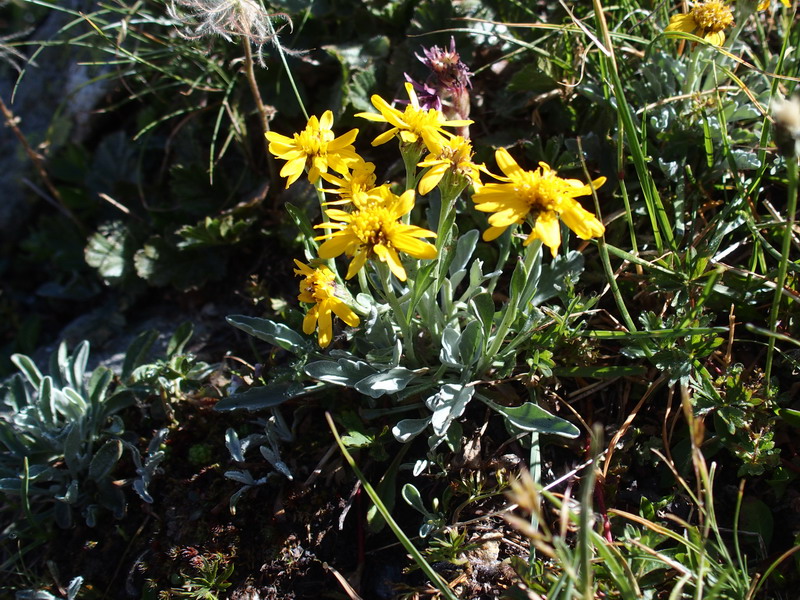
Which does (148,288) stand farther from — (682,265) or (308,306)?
(682,265)

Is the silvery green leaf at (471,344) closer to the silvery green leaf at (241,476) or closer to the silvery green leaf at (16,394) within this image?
the silvery green leaf at (241,476)

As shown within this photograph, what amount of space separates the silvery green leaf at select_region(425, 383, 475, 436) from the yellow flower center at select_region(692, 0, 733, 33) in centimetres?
149

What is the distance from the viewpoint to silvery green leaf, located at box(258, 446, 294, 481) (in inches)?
83.0

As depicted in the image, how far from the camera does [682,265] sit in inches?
84.3

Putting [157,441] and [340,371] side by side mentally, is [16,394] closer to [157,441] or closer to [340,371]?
[157,441]

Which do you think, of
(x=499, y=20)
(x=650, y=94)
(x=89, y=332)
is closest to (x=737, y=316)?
(x=650, y=94)

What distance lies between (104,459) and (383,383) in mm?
1125

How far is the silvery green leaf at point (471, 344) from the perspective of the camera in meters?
1.98

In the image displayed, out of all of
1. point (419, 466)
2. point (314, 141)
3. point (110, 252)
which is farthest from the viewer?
point (110, 252)

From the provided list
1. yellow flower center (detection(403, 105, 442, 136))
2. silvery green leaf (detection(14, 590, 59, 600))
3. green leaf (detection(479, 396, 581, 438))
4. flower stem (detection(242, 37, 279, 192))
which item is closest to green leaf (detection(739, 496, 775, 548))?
green leaf (detection(479, 396, 581, 438))

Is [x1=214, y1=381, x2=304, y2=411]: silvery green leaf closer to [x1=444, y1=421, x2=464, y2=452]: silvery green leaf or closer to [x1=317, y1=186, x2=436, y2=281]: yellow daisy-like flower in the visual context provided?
[x1=444, y1=421, x2=464, y2=452]: silvery green leaf

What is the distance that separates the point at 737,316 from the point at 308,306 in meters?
1.46

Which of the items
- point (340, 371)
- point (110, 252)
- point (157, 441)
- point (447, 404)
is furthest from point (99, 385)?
point (447, 404)

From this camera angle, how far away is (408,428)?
78.5 inches
